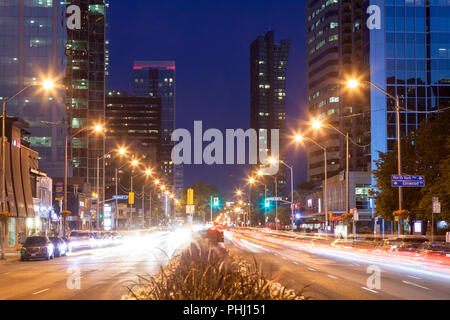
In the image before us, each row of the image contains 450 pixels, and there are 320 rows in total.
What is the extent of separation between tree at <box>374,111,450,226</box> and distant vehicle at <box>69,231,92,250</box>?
28225mm

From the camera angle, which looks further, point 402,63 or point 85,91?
point 85,91

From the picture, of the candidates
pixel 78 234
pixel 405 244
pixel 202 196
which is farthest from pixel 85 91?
pixel 405 244

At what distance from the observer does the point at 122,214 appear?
456 feet

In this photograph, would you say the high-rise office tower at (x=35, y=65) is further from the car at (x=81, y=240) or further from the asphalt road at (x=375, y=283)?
the asphalt road at (x=375, y=283)

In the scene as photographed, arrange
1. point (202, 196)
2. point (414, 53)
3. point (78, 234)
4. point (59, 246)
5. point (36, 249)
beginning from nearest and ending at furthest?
point (36, 249)
point (59, 246)
point (78, 234)
point (414, 53)
point (202, 196)

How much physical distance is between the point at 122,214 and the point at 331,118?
5481 centimetres

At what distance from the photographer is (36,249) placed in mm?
37250

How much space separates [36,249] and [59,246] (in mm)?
4842

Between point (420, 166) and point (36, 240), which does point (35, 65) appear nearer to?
point (36, 240)

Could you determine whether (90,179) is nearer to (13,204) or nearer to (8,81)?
(8,81)

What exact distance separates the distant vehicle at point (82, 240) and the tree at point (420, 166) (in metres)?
28.2

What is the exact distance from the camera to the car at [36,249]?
122 feet

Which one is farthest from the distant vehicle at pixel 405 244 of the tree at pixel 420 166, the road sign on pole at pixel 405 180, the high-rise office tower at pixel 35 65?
the high-rise office tower at pixel 35 65
